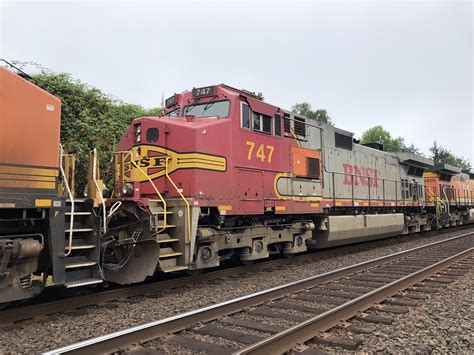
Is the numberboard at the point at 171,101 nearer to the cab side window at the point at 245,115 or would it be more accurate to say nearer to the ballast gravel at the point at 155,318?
the cab side window at the point at 245,115

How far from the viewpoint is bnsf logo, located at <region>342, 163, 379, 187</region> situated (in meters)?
12.3

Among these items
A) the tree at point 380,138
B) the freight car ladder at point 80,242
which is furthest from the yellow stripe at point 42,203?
the tree at point 380,138

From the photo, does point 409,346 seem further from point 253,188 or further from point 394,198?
point 394,198

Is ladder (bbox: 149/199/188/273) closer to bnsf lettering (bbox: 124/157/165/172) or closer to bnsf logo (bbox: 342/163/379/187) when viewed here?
bnsf lettering (bbox: 124/157/165/172)

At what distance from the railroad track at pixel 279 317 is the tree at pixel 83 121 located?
6816 mm

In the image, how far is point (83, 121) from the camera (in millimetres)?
12547

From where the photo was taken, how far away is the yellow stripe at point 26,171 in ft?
14.7

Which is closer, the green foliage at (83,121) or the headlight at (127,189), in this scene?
the headlight at (127,189)

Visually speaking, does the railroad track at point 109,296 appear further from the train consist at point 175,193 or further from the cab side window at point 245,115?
the cab side window at point 245,115

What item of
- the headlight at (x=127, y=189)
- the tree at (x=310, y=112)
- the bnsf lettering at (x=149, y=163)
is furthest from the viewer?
the tree at (x=310, y=112)

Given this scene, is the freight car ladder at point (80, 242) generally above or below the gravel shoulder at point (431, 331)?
above

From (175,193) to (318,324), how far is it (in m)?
3.51

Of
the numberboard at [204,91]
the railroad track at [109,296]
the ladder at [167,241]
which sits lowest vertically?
the railroad track at [109,296]

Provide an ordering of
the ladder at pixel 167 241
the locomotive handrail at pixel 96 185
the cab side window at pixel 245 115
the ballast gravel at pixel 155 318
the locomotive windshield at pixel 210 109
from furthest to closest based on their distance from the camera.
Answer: the cab side window at pixel 245 115 → the locomotive windshield at pixel 210 109 → the ladder at pixel 167 241 → the locomotive handrail at pixel 96 185 → the ballast gravel at pixel 155 318
